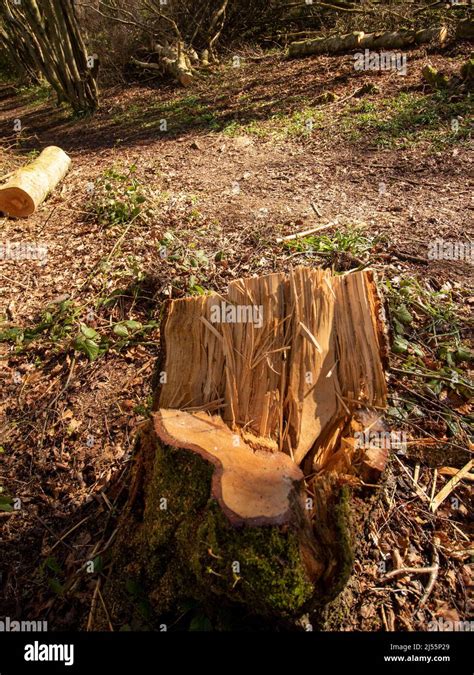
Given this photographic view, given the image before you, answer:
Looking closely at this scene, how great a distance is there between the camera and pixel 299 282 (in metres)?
2.20

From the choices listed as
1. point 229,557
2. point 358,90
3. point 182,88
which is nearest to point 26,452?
point 229,557

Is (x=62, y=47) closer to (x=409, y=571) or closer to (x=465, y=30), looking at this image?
(x=465, y=30)

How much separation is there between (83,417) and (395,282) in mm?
2628

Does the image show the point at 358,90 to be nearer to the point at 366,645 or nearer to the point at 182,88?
the point at 182,88

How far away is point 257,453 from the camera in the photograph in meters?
1.86

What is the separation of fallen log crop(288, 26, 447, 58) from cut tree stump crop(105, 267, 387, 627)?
956 cm

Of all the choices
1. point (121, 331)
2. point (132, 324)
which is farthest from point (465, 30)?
point (121, 331)

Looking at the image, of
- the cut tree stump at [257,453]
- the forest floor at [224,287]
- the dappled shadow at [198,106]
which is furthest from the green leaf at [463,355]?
the dappled shadow at [198,106]

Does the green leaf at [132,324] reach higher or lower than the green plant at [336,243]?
higher

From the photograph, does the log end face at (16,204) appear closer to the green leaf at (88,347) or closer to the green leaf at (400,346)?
the green leaf at (88,347)

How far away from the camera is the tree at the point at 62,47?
8969mm

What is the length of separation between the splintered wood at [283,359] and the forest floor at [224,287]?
408 millimetres

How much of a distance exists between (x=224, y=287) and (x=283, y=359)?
5.83 feet

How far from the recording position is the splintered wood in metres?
2.04
